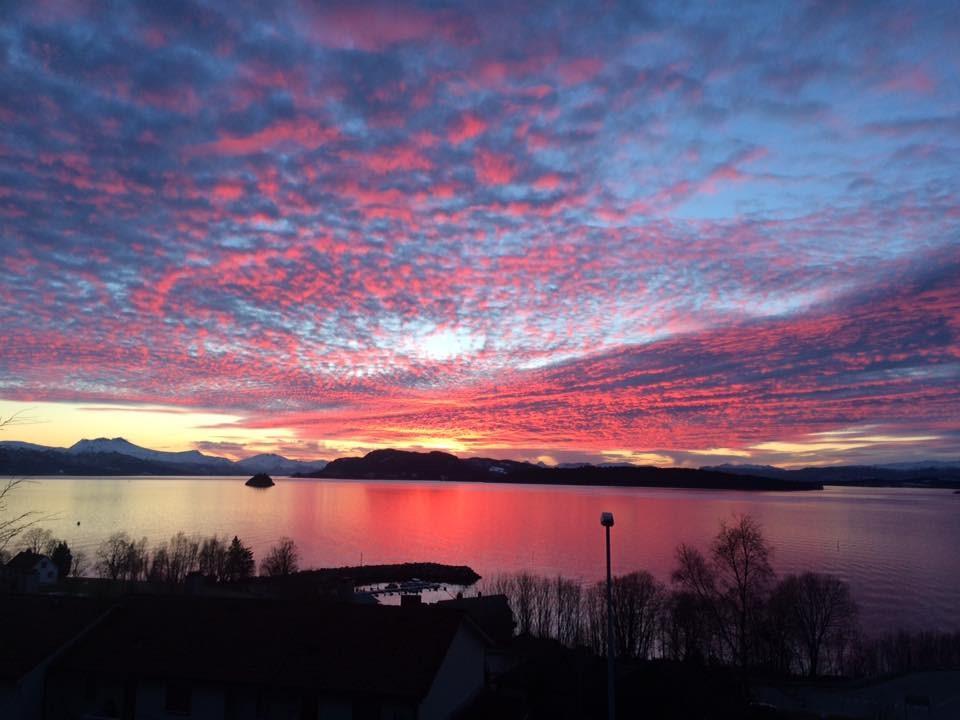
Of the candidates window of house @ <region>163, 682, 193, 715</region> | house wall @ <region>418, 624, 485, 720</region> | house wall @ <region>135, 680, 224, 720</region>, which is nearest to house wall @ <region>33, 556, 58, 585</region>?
house wall @ <region>135, 680, 224, 720</region>

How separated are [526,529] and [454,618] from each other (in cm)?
12834

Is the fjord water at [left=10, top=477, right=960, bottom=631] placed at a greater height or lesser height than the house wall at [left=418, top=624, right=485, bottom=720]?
lesser

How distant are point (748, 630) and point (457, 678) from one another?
39.6 metres

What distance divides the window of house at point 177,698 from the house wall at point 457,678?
7.79m

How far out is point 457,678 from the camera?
923 inches

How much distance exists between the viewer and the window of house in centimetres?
2153

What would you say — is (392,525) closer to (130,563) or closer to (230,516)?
(230,516)

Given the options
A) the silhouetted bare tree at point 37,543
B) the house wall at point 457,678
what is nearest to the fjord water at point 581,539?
the silhouetted bare tree at point 37,543

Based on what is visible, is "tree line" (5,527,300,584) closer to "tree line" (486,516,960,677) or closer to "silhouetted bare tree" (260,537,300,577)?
"silhouetted bare tree" (260,537,300,577)

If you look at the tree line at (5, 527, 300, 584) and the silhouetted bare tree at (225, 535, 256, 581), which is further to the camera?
the silhouetted bare tree at (225, 535, 256, 581)

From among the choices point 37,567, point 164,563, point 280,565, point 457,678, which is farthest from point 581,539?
point 457,678

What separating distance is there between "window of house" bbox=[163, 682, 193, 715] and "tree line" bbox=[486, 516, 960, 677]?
116 ft

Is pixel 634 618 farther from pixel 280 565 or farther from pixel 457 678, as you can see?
pixel 280 565

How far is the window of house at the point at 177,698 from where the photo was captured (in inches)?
848
